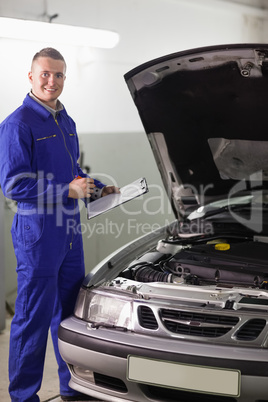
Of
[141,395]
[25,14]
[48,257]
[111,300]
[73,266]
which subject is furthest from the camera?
[25,14]

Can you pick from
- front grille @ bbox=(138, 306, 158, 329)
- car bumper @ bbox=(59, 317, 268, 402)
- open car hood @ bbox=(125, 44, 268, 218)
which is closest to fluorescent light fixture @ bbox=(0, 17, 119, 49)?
open car hood @ bbox=(125, 44, 268, 218)

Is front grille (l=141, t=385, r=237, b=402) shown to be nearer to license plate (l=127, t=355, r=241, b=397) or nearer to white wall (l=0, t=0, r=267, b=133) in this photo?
license plate (l=127, t=355, r=241, b=397)

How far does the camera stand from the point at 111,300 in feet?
7.66

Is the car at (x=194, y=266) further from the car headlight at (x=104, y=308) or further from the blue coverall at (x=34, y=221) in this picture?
the blue coverall at (x=34, y=221)

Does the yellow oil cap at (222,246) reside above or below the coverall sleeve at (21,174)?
below

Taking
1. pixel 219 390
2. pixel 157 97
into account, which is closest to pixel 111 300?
pixel 219 390

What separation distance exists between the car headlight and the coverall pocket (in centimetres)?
33

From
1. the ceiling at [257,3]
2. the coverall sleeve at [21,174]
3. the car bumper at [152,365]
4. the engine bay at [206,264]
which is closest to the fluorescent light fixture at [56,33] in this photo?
the coverall sleeve at [21,174]

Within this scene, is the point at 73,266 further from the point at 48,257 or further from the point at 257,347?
the point at 257,347

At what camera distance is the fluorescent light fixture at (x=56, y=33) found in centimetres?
396

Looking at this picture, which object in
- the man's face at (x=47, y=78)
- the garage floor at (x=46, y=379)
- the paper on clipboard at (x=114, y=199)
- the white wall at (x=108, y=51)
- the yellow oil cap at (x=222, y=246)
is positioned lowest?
the garage floor at (x=46, y=379)

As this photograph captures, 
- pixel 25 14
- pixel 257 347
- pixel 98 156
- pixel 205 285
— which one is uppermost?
pixel 25 14

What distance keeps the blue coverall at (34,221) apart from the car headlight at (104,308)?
0.19m

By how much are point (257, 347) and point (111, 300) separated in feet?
2.17
